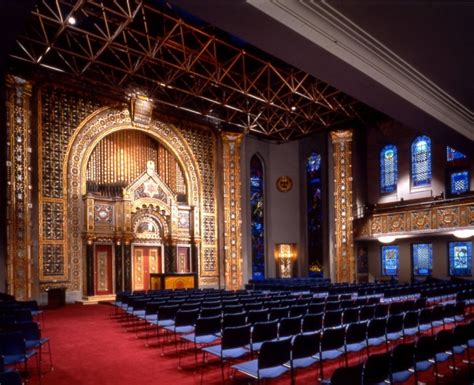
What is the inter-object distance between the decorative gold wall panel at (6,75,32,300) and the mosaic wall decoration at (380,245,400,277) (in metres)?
15.8

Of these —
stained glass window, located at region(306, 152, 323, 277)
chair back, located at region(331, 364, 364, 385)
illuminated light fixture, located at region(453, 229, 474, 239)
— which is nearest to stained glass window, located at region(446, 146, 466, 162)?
illuminated light fixture, located at region(453, 229, 474, 239)

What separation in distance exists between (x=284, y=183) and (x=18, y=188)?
14056 millimetres

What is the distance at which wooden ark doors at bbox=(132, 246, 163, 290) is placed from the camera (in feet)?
61.3

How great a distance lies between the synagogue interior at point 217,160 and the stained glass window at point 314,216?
3.1 inches

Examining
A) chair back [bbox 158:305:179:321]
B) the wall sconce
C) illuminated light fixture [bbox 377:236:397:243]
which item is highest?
illuminated light fixture [bbox 377:236:397:243]

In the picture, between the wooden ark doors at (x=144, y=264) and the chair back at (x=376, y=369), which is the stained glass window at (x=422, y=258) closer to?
the wooden ark doors at (x=144, y=264)

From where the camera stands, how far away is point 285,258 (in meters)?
24.4

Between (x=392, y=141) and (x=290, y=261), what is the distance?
8282 mm

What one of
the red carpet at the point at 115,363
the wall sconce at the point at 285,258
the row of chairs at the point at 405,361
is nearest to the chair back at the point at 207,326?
the red carpet at the point at 115,363

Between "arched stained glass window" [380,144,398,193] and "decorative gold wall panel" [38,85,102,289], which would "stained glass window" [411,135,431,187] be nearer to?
"arched stained glass window" [380,144,398,193]

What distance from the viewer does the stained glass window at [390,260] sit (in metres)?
21.3

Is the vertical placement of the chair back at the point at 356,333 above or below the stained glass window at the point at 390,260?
above

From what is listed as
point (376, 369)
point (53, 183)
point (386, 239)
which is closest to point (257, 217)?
point (386, 239)

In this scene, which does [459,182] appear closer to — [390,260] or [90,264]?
[390,260]
